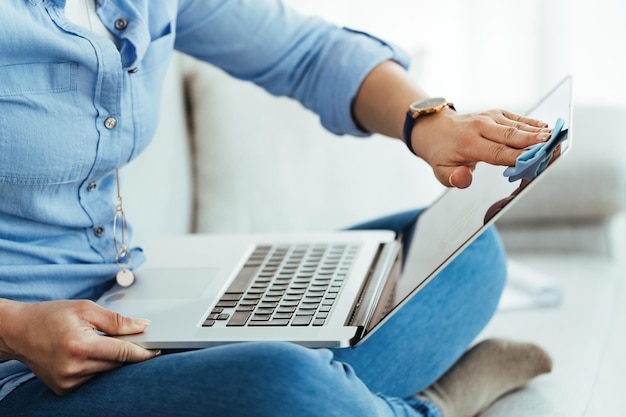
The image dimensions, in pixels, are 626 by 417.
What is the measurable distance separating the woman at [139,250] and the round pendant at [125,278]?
0.04ft

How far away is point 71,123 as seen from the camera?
0.89 m

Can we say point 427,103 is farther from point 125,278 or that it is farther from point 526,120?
point 125,278

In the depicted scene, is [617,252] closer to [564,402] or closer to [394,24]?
[564,402]

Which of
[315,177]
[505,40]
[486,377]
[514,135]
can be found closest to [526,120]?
[514,135]

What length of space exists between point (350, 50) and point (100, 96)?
1.19ft

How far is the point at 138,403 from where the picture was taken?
0.75 m

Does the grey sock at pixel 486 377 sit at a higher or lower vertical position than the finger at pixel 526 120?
lower

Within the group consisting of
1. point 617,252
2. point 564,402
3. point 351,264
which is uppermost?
point 351,264

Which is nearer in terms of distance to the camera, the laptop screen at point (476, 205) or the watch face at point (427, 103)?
the laptop screen at point (476, 205)

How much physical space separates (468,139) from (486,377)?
352 millimetres

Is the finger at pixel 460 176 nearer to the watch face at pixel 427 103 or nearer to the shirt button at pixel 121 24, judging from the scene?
the watch face at pixel 427 103

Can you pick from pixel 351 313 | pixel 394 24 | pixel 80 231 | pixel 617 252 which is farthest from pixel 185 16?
pixel 394 24

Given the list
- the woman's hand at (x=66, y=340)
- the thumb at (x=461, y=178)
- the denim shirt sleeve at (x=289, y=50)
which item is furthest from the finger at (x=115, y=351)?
the denim shirt sleeve at (x=289, y=50)

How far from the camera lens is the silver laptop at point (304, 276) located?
79 cm
